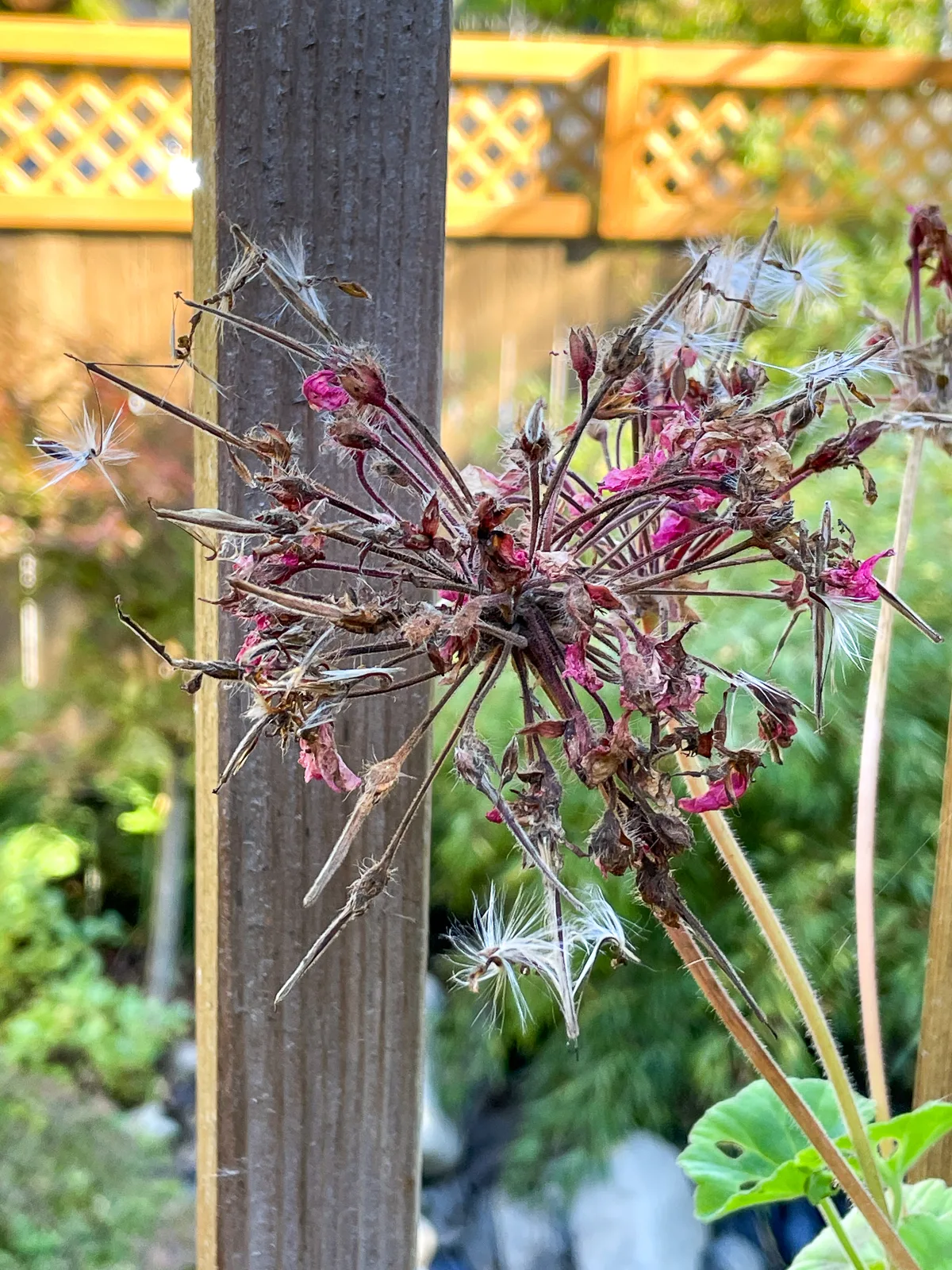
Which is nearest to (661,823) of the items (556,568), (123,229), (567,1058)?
(556,568)

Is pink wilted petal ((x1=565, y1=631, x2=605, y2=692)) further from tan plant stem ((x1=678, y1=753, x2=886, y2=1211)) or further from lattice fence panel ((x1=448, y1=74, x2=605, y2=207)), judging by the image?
lattice fence panel ((x1=448, y1=74, x2=605, y2=207))

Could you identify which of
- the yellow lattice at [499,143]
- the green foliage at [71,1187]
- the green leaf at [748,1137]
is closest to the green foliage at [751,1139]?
the green leaf at [748,1137]

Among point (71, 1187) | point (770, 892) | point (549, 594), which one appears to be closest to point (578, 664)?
point (549, 594)

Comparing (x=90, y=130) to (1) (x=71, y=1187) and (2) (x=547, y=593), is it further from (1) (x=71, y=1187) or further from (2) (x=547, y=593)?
(2) (x=547, y=593)

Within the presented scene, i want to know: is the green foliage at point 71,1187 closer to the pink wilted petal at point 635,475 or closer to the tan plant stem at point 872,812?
the tan plant stem at point 872,812

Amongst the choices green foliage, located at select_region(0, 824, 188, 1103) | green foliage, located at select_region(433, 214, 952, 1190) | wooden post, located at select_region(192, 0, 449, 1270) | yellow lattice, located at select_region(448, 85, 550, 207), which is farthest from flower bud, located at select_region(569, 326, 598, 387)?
yellow lattice, located at select_region(448, 85, 550, 207)

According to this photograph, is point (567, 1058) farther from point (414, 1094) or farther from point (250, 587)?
point (250, 587)
